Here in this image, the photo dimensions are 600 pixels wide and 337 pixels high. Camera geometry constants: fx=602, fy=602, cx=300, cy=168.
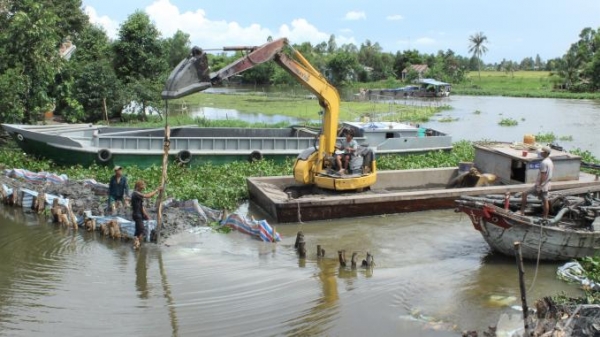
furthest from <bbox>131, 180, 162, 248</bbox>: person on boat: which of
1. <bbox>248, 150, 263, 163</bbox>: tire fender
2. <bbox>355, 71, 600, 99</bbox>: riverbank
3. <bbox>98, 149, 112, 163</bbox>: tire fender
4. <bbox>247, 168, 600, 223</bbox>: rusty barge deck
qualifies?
<bbox>355, 71, 600, 99</bbox>: riverbank

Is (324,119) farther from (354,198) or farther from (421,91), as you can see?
(421,91)

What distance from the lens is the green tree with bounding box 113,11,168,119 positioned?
108 feet

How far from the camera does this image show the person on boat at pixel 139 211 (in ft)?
39.7

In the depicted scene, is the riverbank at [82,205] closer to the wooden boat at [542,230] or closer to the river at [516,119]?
the wooden boat at [542,230]

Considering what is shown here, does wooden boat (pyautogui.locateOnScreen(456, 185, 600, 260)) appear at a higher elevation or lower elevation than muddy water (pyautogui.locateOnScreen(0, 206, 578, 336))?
higher

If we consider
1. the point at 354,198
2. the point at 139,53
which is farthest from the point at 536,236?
the point at 139,53

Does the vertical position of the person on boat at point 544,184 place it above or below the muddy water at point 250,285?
above

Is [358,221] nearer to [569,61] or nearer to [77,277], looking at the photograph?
[77,277]

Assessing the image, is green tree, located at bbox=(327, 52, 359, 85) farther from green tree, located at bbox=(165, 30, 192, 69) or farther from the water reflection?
the water reflection

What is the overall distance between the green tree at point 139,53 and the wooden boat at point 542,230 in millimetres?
24226

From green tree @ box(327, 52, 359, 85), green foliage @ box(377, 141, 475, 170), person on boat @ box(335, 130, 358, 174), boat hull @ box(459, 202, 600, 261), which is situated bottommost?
boat hull @ box(459, 202, 600, 261)

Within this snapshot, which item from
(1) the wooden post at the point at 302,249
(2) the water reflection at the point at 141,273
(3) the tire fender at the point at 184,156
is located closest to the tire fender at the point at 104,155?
(3) the tire fender at the point at 184,156

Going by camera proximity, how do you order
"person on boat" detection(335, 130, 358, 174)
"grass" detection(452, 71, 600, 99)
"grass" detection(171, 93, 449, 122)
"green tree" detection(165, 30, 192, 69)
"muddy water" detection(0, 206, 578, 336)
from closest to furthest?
"muddy water" detection(0, 206, 578, 336) → "person on boat" detection(335, 130, 358, 174) → "grass" detection(171, 93, 449, 122) → "grass" detection(452, 71, 600, 99) → "green tree" detection(165, 30, 192, 69)

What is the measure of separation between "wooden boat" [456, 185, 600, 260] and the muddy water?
1.29 feet
